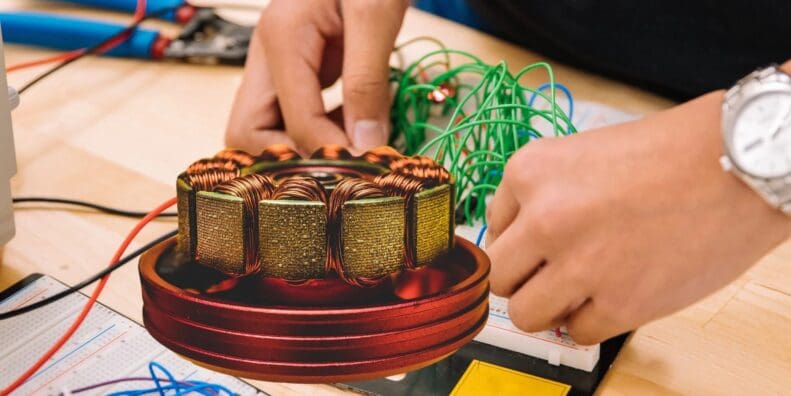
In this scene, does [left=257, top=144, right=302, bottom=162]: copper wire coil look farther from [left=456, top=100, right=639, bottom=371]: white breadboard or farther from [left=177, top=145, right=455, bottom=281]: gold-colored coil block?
[left=456, top=100, right=639, bottom=371]: white breadboard

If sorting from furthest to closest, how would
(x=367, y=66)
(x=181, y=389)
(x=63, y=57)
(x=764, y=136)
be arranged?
(x=63, y=57) < (x=367, y=66) < (x=181, y=389) < (x=764, y=136)

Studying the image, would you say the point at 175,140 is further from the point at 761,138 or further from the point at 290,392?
the point at 761,138

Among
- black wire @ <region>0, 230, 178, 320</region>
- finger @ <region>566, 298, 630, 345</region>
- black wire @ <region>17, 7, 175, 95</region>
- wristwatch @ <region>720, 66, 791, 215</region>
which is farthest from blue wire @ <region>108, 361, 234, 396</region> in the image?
black wire @ <region>17, 7, 175, 95</region>

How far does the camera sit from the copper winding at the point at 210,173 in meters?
0.45

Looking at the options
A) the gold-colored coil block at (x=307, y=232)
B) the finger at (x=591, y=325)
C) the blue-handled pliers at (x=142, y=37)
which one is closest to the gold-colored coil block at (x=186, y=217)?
the gold-colored coil block at (x=307, y=232)

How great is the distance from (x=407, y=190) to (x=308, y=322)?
0.09 m

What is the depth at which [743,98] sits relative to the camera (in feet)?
1.33

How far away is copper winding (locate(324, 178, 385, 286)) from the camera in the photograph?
1.42ft

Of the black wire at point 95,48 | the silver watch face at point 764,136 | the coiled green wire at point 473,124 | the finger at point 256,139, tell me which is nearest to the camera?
the silver watch face at point 764,136

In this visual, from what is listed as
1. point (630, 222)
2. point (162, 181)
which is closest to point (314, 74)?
point (162, 181)

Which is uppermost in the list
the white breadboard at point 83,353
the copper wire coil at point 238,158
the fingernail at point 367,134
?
the copper wire coil at point 238,158

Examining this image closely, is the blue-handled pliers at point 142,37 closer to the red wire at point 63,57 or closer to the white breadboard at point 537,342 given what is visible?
the red wire at point 63,57

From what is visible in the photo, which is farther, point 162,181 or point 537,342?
point 162,181

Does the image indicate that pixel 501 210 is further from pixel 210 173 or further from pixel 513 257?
pixel 210 173
